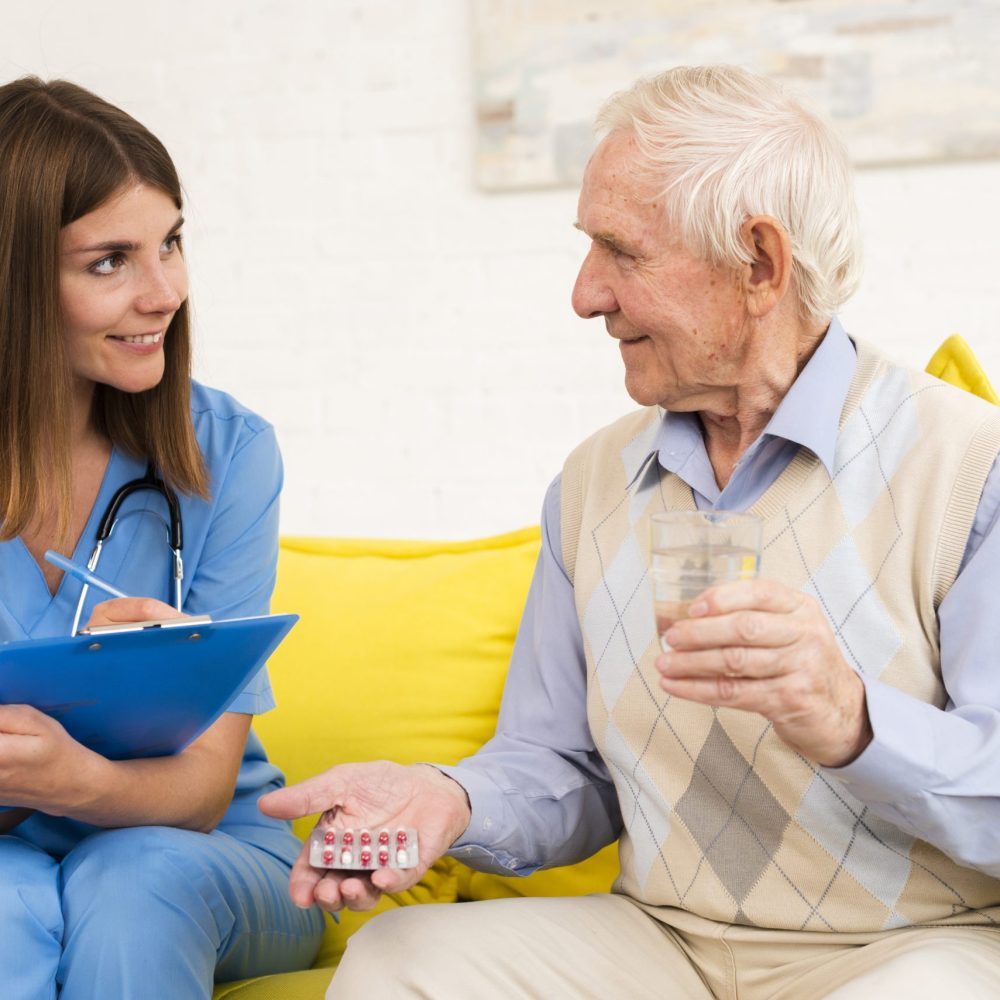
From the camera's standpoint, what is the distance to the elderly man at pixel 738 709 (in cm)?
126

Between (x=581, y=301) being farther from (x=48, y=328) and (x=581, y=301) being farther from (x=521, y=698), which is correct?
(x=48, y=328)

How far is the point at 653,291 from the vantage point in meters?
1.47

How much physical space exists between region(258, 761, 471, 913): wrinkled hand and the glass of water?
0.41m

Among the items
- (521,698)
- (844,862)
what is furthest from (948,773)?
(521,698)

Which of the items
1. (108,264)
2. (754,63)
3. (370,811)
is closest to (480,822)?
(370,811)

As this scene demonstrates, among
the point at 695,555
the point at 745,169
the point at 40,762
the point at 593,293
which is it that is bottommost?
the point at 40,762

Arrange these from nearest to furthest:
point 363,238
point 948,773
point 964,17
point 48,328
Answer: point 948,773
point 48,328
point 964,17
point 363,238

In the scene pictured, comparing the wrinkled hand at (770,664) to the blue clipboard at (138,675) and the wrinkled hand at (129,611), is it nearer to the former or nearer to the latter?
the blue clipboard at (138,675)

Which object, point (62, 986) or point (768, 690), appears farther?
point (62, 986)

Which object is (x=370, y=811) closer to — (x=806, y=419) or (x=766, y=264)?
(x=806, y=419)

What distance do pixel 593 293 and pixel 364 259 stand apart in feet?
4.77

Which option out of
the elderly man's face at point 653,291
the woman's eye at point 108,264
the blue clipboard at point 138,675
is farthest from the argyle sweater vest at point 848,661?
the woman's eye at point 108,264

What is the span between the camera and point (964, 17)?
2406 millimetres

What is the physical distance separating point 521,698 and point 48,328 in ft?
2.37
